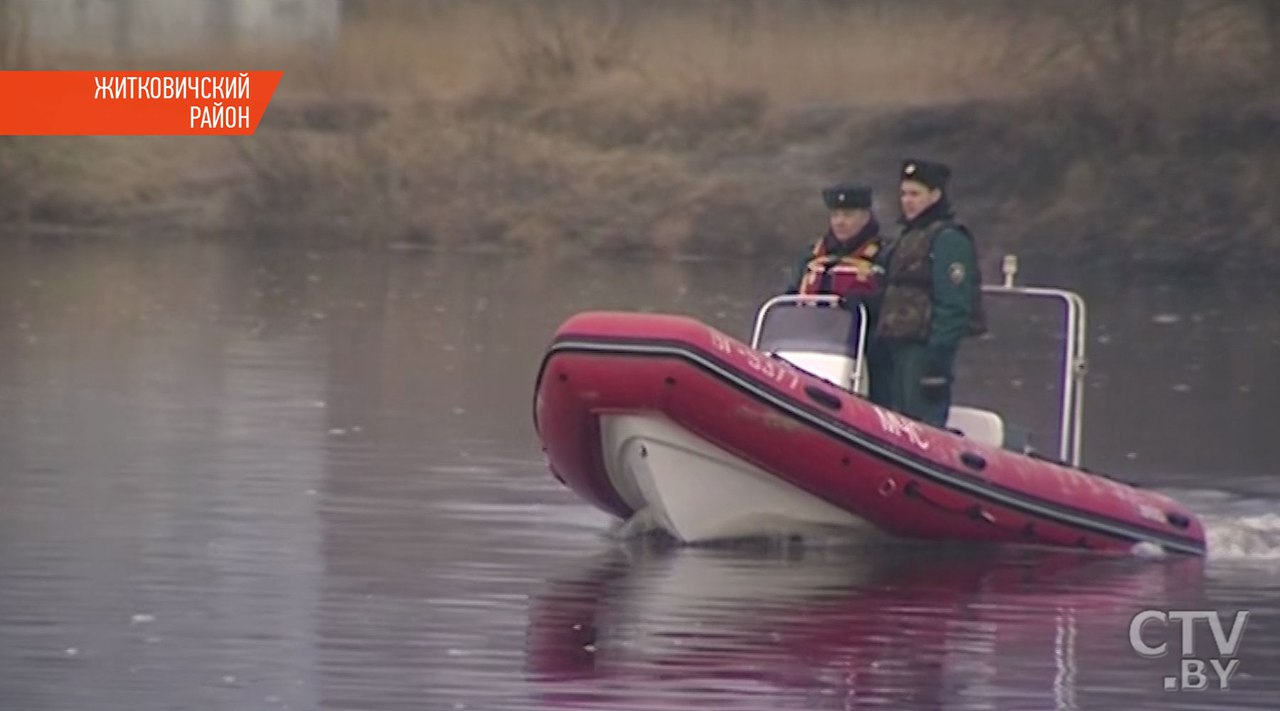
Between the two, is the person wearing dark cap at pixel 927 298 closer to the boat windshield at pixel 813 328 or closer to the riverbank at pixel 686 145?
the boat windshield at pixel 813 328

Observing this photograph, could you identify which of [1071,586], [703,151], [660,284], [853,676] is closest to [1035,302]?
[660,284]

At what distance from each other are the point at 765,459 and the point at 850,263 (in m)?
1.03

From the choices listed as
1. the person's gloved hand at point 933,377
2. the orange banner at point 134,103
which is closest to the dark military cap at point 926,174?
the person's gloved hand at point 933,377

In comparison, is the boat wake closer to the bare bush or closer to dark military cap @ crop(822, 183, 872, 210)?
dark military cap @ crop(822, 183, 872, 210)

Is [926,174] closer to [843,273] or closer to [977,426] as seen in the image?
[843,273]

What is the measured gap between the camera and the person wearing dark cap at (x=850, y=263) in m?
12.2

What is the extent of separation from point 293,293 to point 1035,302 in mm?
6092

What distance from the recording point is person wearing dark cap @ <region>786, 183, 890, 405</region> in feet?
40.1

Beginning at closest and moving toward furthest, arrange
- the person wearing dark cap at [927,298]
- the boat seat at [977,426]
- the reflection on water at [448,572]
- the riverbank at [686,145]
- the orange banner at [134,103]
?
the reflection on water at [448,572]
the person wearing dark cap at [927,298]
the boat seat at [977,426]
the riverbank at [686,145]
the orange banner at [134,103]

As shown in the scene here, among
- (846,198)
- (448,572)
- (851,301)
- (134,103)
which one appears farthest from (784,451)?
(134,103)

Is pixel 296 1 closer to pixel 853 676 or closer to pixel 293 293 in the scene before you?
pixel 293 293

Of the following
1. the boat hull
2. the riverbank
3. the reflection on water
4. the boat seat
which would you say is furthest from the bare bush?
the boat hull

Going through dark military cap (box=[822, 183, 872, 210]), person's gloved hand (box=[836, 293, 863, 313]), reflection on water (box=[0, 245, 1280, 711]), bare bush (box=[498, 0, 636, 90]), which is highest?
bare bush (box=[498, 0, 636, 90])

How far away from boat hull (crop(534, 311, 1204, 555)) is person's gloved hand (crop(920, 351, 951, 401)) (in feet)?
1.06
